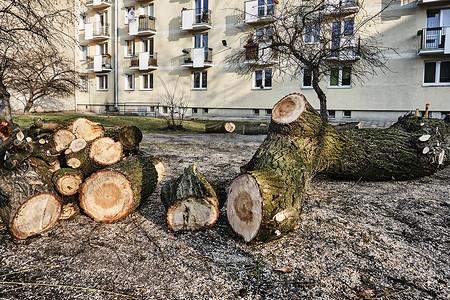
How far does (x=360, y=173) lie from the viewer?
14.8ft

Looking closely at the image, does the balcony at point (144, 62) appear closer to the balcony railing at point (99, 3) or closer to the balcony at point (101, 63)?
the balcony at point (101, 63)

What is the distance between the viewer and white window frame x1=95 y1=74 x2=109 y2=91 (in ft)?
86.9

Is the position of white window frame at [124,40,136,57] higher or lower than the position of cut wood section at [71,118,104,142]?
higher

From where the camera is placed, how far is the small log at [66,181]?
293 cm

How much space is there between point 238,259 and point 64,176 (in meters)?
1.86

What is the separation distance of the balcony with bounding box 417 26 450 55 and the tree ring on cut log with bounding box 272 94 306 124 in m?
15.7

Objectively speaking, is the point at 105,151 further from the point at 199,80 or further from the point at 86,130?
the point at 199,80

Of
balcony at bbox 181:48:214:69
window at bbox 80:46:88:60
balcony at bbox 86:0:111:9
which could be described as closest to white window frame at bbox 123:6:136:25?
balcony at bbox 86:0:111:9

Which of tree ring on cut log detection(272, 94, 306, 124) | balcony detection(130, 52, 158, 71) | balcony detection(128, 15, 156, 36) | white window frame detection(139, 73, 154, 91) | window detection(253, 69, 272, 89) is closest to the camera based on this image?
tree ring on cut log detection(272, 94, 306, 124)

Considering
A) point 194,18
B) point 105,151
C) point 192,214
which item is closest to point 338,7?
point 105,151

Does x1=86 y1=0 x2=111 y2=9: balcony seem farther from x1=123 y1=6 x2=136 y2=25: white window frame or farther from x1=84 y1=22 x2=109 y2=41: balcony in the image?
x1=123 y1=6 x2=136 y2=25: white window frame

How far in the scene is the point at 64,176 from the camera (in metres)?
2.96

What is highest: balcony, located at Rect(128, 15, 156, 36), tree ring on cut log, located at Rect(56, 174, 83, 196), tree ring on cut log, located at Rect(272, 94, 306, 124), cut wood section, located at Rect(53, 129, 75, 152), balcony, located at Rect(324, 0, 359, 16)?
balcony, located at Rect(128, 15, 156, 36)

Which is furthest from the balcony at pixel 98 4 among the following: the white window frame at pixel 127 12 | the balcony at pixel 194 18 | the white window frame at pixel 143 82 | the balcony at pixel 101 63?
the balcony at pixel 194 18
